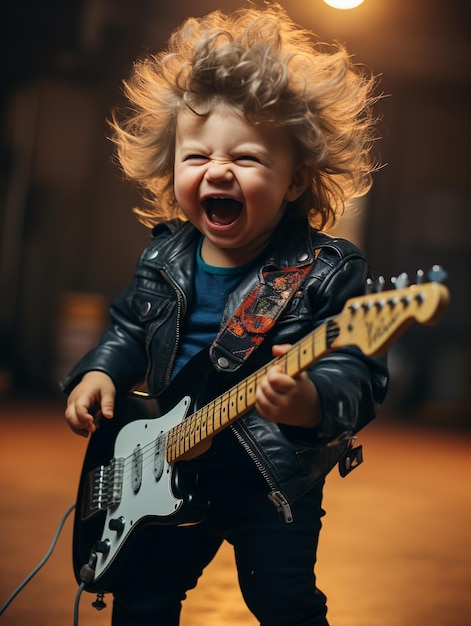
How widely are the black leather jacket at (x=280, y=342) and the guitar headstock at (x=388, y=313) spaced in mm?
128

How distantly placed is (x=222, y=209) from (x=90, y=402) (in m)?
0.36

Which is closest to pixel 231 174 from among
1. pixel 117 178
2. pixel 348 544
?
pixel 348 544

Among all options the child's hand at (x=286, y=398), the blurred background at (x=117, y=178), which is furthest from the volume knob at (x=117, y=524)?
the blurred background at (x=117, y=178)

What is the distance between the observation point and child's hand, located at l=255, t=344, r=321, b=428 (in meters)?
0.96

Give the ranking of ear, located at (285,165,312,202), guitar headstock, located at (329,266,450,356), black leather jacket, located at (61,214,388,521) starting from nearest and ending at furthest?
guitar headstock, located at (329,266,450,356) < black leather jacket, located at (61,214,388,521) < ear, located at (285,165,312,202)

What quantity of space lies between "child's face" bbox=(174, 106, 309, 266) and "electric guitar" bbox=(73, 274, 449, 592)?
7.6 inches

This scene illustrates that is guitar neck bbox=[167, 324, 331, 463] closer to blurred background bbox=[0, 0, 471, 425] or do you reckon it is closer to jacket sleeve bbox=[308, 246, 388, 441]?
jacket sleeve bbox=[308, 246, 388, 441]

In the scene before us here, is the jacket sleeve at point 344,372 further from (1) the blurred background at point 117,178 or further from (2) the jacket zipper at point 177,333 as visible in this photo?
(1) the blurred background at point 117,178

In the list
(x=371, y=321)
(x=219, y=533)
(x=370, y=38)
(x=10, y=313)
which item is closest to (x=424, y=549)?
(x=219, y=533)

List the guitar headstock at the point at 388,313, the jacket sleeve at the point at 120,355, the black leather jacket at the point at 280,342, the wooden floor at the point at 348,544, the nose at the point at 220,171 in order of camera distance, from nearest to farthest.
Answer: the guitar headstock at the point at 388,313 → the black leather jacket at the point at 280,342 → the nose at the point at 220,171 → the jacket sleeve at the point at 120,355 → the wooden floor at the point at 348,544

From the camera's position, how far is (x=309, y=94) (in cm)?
126

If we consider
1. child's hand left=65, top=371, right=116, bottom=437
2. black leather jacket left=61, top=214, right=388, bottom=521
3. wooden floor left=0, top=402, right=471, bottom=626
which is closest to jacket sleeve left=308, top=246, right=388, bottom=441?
black leather jacket left=61, top=214, right=388, bottom=521

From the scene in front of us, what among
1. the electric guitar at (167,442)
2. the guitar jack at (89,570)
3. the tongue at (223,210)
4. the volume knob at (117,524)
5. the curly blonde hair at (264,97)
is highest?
the curly blonde hair at (264,97)

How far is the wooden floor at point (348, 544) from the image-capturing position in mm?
1744
